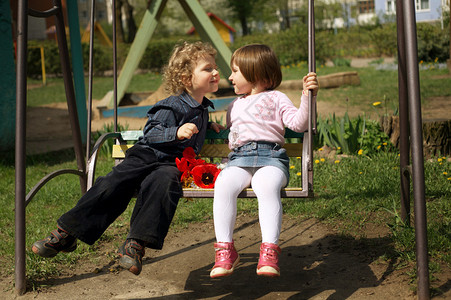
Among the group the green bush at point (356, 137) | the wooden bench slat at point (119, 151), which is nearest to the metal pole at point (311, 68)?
the wooden bench slat at point (119, 151)

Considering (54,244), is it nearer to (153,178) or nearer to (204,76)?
(153,178)

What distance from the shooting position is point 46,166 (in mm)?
6152

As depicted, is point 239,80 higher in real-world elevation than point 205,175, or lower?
higher

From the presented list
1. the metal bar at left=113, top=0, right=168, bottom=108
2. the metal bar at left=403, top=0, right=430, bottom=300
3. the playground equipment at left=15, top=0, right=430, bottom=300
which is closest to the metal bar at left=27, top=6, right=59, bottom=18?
the playground equipment at left=15, top=0, right=430, bottom=300

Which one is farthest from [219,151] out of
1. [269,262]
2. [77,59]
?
[77,59]

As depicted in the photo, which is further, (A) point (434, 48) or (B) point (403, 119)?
(A) point (434, 48)

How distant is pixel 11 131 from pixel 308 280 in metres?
4.92

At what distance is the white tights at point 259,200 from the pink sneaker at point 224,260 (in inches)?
1.4

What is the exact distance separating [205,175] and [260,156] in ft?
0.94

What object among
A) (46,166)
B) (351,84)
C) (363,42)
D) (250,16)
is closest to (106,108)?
(46,166)

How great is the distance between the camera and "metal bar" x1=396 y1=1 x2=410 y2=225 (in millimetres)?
Result: 3121

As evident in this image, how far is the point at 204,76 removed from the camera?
2998mm

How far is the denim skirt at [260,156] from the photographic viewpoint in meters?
2.74

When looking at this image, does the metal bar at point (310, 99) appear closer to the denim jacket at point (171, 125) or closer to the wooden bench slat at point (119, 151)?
the denim jacket at point (171, 125)
